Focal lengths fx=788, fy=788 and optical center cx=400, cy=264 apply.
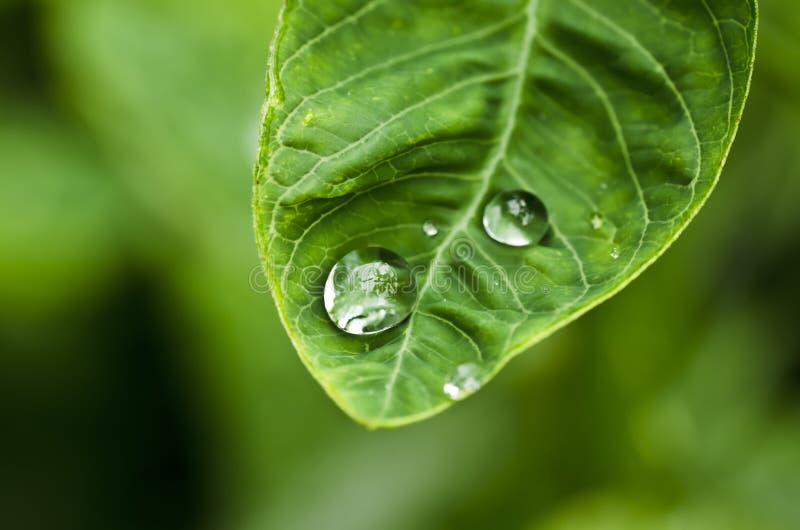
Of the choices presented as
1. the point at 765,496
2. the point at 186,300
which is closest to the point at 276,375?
the point at 186,300

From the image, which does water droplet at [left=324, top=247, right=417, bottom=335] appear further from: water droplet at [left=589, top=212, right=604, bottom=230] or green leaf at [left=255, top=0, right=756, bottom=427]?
water droplet at [left=589, top=212, right=604, bottom=230]

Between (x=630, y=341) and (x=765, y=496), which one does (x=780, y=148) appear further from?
(x=765, y=496)

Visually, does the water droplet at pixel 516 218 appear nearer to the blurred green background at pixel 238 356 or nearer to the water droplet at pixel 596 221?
the water droplet at pixel 596 221

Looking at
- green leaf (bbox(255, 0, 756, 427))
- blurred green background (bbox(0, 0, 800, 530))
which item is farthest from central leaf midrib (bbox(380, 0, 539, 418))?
blurred green background (bbox(0, 0, 800, 530))

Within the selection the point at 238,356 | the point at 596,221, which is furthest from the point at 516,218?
the point at 238,356

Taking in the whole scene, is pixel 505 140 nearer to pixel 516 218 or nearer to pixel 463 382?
pixel 516 218

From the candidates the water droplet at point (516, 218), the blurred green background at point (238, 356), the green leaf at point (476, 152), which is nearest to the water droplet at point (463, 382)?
the green leaf at point (476, 152)
